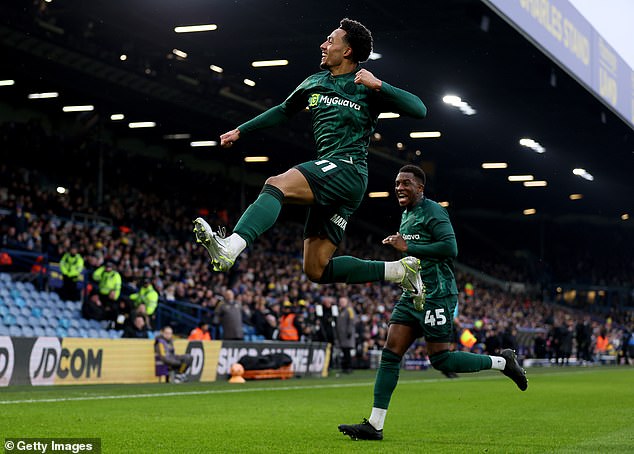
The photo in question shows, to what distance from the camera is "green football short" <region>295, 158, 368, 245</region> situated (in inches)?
267

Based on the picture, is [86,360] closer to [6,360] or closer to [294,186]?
[6,360]

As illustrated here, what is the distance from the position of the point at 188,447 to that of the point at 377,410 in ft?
5.51

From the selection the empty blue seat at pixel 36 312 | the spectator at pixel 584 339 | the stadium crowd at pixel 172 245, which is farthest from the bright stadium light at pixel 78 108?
the spectator at pixel 584 339

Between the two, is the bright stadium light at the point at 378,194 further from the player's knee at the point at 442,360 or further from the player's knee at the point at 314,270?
the player's knee at the point at 314,270

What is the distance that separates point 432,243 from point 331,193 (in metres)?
1.82

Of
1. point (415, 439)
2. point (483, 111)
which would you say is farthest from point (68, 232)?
point (415, 439)

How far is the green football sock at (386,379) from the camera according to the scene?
27.2ft

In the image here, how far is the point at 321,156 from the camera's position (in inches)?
279

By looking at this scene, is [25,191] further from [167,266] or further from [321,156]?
[321,156]

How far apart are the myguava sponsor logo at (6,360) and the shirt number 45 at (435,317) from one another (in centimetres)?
941

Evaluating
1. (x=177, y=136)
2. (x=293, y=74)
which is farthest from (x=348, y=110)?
(x=177, y=136)

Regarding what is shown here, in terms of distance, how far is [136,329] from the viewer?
22078mm

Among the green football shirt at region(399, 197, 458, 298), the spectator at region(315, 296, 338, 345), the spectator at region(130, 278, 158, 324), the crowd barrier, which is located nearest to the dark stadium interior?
the spectator at region(315, 296, 338, 345)

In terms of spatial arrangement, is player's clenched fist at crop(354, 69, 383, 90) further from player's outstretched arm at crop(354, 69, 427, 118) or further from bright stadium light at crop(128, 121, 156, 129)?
bright stadium light at crop(128, 121, 156, 129)
